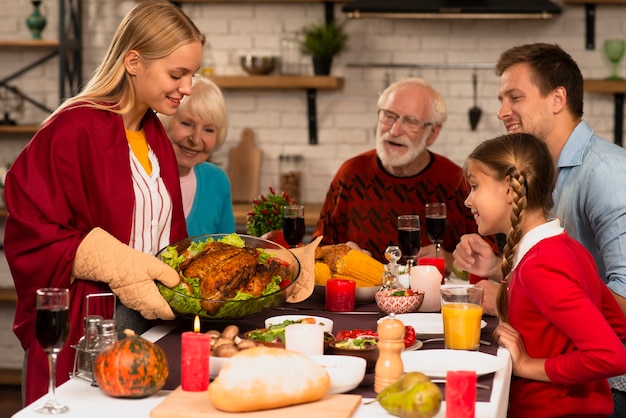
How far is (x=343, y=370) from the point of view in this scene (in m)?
1.91

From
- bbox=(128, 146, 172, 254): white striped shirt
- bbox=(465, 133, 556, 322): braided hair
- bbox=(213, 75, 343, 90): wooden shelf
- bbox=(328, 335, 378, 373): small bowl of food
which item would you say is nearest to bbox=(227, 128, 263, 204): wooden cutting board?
bbox=(213, 75, 343, 90): wooden shelf

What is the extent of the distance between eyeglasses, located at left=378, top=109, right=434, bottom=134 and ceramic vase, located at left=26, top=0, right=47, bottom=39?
266 cm

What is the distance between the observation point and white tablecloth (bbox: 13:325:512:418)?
182 centimetres

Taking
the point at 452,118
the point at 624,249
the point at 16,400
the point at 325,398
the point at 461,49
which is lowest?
the point at 16,400

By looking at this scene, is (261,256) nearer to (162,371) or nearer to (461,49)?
(162,371)

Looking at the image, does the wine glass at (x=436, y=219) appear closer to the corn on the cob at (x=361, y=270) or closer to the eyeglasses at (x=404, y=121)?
the corn on the cob at (x=361, y=270)

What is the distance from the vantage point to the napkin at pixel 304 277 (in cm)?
279

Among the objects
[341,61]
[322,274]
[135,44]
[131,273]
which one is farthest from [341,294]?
[341,61]

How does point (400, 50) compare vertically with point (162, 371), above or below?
above

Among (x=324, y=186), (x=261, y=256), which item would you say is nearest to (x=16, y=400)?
(x=324, y=186)

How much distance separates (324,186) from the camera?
20.3ft

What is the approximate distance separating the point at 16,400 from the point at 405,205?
288 centimetres

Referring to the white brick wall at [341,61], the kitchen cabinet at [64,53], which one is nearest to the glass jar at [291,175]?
the white brick wall at [341,61]

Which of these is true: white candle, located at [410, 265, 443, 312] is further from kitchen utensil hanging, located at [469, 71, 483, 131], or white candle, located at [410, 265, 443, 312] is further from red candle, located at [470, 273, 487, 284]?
kitchen utensil hanging, located at [469, 71, 483, 131]
